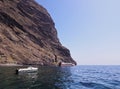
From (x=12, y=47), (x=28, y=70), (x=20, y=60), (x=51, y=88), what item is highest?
(x=12, y=47)

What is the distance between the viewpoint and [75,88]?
142 feet

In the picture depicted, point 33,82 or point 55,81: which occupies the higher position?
point 55,81

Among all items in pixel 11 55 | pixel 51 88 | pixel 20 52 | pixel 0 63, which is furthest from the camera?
pixel 20 52

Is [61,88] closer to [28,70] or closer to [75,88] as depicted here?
[75,88]

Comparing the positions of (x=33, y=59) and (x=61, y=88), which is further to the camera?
(x=33, y=59)

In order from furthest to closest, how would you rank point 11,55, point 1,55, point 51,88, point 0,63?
point 11,55, point 1,55, point 0,63, point 51,88

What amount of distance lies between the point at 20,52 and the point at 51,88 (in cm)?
16000

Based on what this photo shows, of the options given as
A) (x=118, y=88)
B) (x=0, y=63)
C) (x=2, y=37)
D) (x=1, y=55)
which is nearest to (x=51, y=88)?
(x=118, y=88)

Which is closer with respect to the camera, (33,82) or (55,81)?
(33,82)

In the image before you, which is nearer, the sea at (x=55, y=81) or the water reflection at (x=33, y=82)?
the water reflection at (x=33, y=82)

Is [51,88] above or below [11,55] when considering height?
below

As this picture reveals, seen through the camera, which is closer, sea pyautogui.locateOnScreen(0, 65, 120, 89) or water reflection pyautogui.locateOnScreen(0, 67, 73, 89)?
water reflection pyautogui.locateOnScreen(0, 67, 73, 89)

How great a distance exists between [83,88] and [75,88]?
1.87 m

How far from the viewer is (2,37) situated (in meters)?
193
